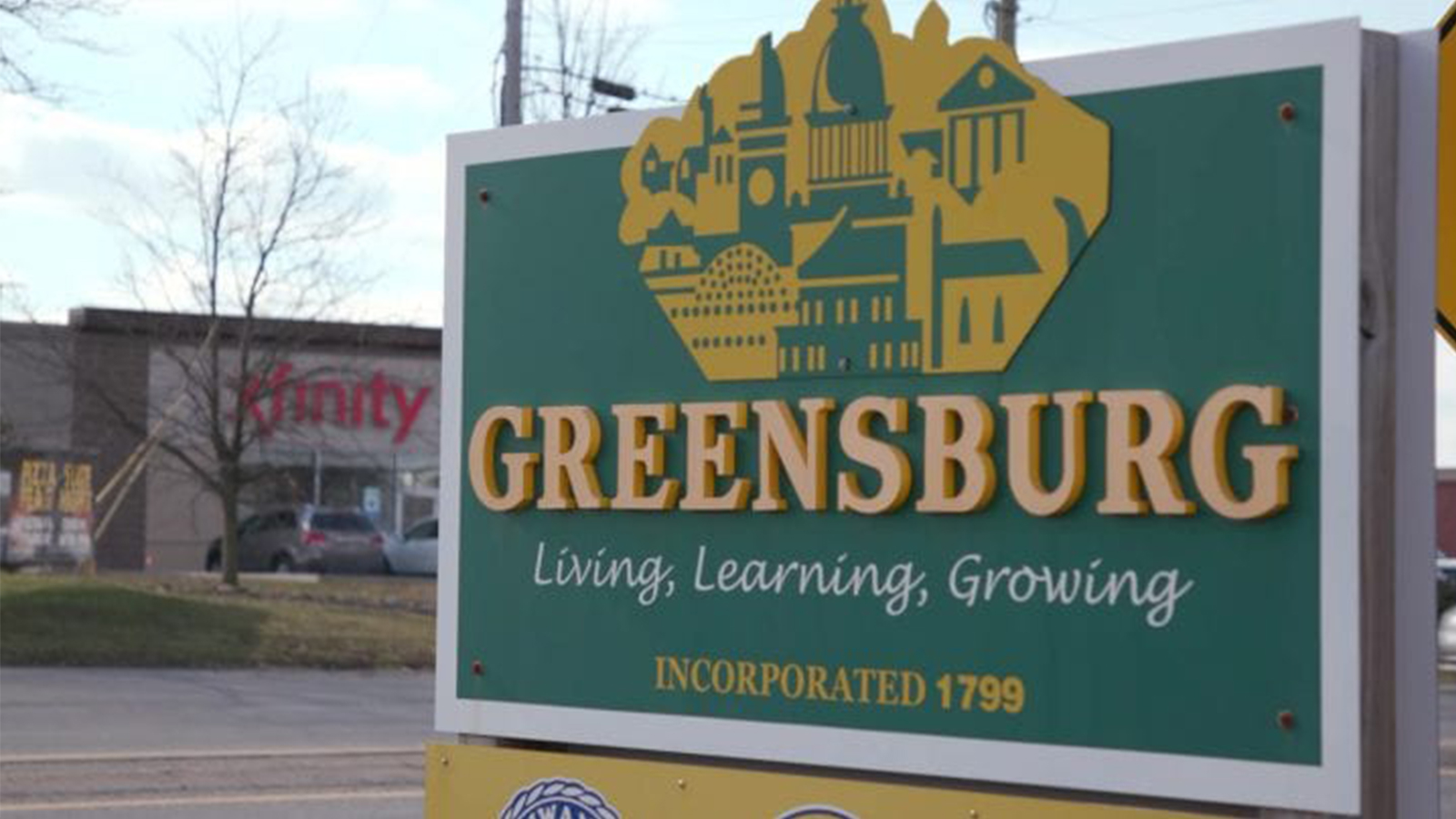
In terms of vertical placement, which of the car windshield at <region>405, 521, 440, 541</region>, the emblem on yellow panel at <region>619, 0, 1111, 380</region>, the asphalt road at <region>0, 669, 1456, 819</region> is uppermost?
the emblem on yellow panel at <region>619, 0, 1111, 380</region>

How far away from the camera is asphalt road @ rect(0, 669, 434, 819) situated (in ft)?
39.9

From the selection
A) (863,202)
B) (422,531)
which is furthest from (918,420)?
(422,531)

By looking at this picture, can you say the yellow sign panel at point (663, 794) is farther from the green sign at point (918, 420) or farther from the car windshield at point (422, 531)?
the car windshield at point (422, 531)

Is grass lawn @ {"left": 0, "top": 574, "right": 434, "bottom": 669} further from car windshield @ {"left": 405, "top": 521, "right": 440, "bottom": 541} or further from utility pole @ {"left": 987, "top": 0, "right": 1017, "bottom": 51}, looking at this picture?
car windshield @ {"left": 405, "top": 521, "right": 440, "bottom": 541}

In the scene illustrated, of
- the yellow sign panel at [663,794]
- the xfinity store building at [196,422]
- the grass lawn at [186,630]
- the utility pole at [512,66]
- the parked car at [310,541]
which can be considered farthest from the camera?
the parked car at [310,541]

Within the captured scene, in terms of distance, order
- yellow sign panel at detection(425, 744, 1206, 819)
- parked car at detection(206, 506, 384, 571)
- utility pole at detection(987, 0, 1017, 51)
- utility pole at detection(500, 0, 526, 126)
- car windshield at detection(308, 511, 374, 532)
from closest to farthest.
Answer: yellow sign panel at detection(425, 744, 1206, 819)
utility pole at detection(987, 0, 1017, 51)
utility pole at detection(500, 0, 526, 126)
parked car at detection(206, 506, 384, 571)
car windshield at detection(308, 511, 374, 532)

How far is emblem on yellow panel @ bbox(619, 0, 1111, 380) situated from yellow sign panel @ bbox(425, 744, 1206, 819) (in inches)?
26.4

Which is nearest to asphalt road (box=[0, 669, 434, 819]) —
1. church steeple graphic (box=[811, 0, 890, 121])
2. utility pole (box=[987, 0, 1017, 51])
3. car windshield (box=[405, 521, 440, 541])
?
utility pole (box=[987, 0, 1017, 51])

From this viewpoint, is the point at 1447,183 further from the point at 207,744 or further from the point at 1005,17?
the point at 1005,17

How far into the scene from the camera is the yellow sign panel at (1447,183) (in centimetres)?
459

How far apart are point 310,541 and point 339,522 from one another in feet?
2.29

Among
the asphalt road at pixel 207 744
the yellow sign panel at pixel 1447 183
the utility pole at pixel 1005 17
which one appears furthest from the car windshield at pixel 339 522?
the yellow sign panel at pixel 1447 183

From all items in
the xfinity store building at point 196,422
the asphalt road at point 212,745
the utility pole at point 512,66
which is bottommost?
the asphalt road at point 212,745

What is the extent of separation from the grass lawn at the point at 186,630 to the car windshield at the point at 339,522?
14.0 meters
